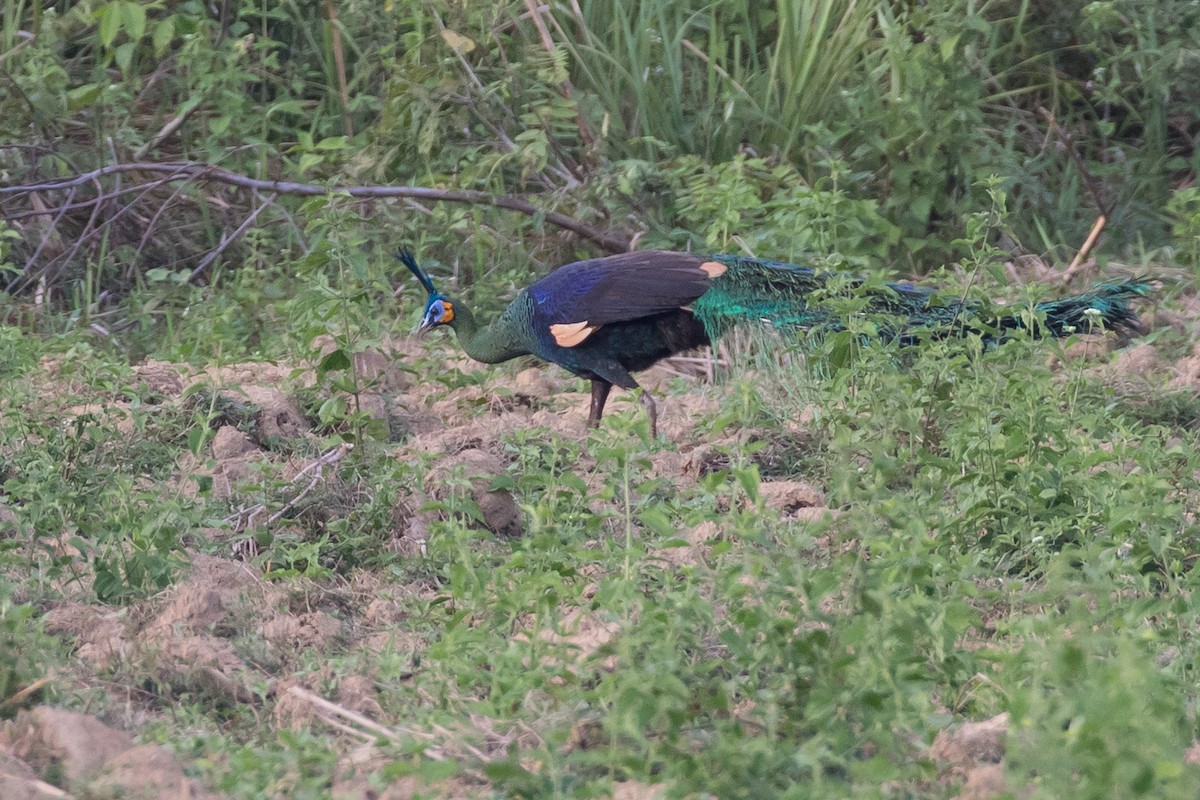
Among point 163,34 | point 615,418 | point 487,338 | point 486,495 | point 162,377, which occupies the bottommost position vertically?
point 487,338

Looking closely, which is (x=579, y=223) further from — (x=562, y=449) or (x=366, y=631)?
(x=366, y=631)

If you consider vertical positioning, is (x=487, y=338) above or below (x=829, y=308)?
below

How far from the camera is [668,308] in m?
5.39

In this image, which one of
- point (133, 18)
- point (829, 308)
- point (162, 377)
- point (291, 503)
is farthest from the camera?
point (133, 18)

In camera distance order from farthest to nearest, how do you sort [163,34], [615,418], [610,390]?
[163,34] < [610,390] < [615,418]

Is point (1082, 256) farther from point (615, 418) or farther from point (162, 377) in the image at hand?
point (162, 377)

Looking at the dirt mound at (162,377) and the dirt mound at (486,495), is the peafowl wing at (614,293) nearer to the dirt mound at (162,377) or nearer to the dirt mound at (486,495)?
the dirt mound at (486,495)

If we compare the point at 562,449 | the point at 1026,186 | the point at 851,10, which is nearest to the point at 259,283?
the point at 562,449

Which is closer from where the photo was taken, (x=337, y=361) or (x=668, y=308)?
(x=337, y=361)

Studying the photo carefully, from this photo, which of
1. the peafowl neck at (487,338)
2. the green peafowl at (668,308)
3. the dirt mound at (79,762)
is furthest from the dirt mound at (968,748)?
the peafowl neck at (487,338)

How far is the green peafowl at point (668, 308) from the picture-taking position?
5293 millimetres

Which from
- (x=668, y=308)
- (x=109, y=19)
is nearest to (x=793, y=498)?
(x=668, y=308)

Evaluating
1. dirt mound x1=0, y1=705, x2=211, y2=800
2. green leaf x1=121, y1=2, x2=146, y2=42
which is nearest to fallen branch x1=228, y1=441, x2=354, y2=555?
dirt mound x1=0, y1=705, x2=211, y2=800

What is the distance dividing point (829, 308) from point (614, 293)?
74 cm
